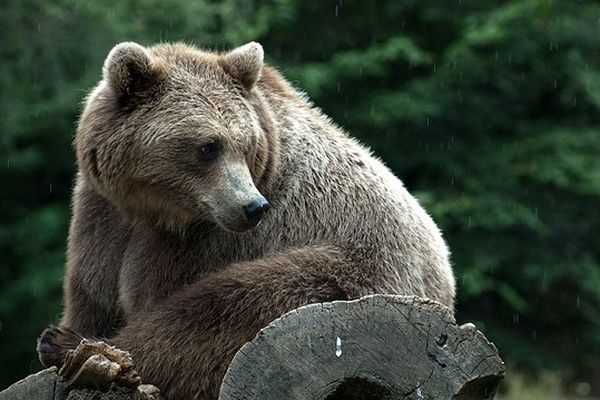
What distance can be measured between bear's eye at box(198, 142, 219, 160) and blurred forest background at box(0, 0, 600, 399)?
28.3 feet

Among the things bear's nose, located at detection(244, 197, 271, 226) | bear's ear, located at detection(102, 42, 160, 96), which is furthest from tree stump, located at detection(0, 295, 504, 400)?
bear's ear, located at detection(102, 42, 160, 96)

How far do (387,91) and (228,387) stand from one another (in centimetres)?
1187

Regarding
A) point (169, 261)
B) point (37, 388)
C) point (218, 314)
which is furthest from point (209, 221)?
point (37, 388)

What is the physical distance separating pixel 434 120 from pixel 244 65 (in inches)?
416

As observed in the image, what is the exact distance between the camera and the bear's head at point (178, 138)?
551 centimetres

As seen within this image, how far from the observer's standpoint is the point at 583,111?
16375mm

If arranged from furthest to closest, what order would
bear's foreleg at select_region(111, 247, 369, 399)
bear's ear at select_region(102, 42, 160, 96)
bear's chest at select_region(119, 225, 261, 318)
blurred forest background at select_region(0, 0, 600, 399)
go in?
blurred forest background at select_region(0, 0, 600, 399) → bear's chest at select_region(119, 225, 261, 318) → bear's ear at select_region(102, 42, 160, 96) → bear's foreleg at select_region(111, 247, 369, 399)

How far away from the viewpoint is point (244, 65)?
18.9 ft

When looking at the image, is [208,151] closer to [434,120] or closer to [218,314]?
[218,314]

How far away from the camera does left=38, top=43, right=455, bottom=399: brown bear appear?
5301mm

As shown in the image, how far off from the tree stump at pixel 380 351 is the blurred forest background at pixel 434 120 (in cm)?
1007

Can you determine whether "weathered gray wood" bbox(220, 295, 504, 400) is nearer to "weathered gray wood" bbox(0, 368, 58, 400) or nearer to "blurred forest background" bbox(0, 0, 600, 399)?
"weathered gray wood" bbox(0, 368, 58, 400)

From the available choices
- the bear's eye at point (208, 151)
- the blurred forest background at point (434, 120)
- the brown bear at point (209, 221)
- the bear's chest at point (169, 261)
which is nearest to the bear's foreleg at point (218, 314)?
the brown bear at point (209, 221)

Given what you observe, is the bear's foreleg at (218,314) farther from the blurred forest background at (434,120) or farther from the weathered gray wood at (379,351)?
the blurred forest background at (434,120)
